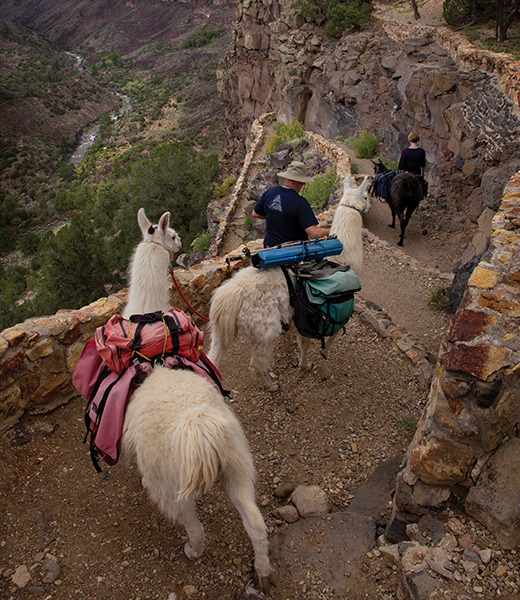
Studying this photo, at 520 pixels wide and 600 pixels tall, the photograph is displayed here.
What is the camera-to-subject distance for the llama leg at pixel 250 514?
2.44 m

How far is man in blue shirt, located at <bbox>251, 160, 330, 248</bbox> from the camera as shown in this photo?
14.5ft

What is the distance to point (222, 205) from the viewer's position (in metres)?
16.9

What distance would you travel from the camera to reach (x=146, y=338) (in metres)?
2.91

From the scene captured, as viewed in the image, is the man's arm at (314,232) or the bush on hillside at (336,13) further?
the bush on hillside at (336,13)

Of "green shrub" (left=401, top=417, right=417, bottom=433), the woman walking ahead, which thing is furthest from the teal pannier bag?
the woman walking ahead

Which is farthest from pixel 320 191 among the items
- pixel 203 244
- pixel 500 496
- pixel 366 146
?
pixel 500 496

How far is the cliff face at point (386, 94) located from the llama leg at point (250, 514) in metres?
6.35

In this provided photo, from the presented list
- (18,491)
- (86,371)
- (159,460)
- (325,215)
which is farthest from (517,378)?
(325,215)

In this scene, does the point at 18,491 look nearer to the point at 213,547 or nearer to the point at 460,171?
the point at 213,547

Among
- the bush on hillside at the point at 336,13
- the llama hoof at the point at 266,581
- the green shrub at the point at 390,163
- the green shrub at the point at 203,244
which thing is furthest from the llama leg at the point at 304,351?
the bush on hillside at the point at 336,13

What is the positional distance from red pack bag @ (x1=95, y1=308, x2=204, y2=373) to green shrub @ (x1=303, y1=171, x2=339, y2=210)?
344 inches

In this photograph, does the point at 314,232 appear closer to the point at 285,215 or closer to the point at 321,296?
the point at 285,215

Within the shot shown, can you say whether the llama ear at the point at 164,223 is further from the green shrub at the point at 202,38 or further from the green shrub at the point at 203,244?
the green shrub at the point at 202,38

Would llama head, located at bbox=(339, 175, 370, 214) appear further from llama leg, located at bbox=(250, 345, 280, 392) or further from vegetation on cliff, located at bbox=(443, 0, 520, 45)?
vegetation on cliff, located at bbox=(443, 0, 520, 45)
